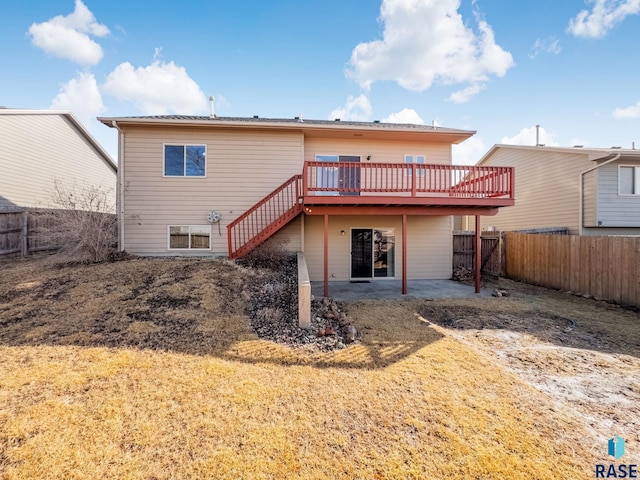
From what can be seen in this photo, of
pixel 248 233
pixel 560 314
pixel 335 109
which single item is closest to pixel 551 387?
pixel 560 314

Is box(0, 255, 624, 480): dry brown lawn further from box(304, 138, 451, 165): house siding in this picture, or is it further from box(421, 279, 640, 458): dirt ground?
box(304, 138, 451, 165): house siding

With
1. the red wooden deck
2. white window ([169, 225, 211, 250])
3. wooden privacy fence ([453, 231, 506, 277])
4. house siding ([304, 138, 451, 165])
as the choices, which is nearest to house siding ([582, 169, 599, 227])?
wooden privacy fence ([453, 231, 506, 277])

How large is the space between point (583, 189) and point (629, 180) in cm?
159

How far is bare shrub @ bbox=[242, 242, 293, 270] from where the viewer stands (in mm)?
8266

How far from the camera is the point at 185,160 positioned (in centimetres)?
938

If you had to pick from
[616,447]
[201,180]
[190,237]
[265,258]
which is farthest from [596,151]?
[190,237]

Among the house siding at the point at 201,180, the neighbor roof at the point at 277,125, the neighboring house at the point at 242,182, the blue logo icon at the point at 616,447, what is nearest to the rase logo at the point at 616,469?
the blue logo icon at the point at 616,447

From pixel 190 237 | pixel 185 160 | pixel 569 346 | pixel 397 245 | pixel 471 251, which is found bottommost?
pixel 569 346

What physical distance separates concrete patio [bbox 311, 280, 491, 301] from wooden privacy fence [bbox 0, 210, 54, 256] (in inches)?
403

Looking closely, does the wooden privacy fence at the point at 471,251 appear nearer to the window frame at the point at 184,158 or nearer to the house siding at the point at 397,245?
the house siding at the point at 397,245

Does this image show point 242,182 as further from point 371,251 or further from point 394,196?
point 371,251

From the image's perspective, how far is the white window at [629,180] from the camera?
10.7 metres

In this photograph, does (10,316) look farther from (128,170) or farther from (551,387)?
(551,387)

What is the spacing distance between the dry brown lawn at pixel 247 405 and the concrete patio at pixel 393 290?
2.63 meters
